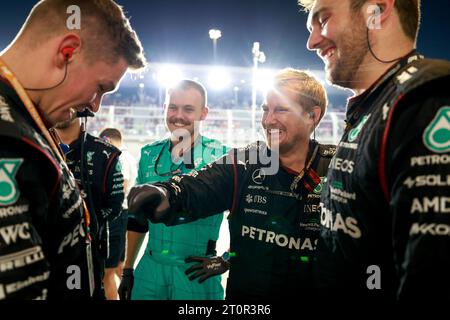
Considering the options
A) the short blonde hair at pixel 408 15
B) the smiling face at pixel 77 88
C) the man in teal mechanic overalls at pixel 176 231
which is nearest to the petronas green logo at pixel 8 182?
the smiling face at pixel 77 88

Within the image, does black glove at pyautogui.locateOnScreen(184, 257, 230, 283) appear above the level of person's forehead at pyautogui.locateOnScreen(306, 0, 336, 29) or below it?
below

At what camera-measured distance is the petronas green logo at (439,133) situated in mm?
899

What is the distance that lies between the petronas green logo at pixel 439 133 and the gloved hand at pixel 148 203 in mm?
1357

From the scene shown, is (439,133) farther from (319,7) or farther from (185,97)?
(185,97)

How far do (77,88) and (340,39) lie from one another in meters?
1.14

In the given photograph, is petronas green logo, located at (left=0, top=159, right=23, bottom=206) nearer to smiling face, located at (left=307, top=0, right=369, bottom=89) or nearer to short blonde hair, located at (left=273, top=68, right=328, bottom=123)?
smiling face, located at (left=307, top=0, right=369, bottom=89)

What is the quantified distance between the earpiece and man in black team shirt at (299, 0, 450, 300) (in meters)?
1.07

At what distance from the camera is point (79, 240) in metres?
1.28

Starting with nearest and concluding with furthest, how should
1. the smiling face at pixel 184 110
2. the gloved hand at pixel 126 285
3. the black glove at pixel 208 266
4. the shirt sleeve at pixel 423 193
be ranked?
the shirt sleeve at pixel 423 193 < the black glove at pixel 208 266 < the gloved hand at pixel 126 285 < the smiling face at pixel 184 110

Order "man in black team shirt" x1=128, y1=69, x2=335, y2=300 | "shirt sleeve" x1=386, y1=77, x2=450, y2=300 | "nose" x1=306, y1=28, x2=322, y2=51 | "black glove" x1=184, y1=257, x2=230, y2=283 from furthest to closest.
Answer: "black glove" x1=184, y1=257, x2=230, y2=283
"man in black team shirt" x1=128, y1=69, x2=335, y2=300
"nose" x1=306, y1=28, x2=322, y2=51
"shirt sleeve" x1=386, y1=77, x2=450, y2=300

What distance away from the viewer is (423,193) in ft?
2.95

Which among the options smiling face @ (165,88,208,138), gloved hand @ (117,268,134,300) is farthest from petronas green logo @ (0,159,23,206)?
smiling face @ (165,88,208,138)

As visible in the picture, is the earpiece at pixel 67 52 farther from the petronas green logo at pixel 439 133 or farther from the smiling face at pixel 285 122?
the smiling face at pixel 285 122

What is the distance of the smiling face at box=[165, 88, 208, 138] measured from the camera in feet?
11.2
